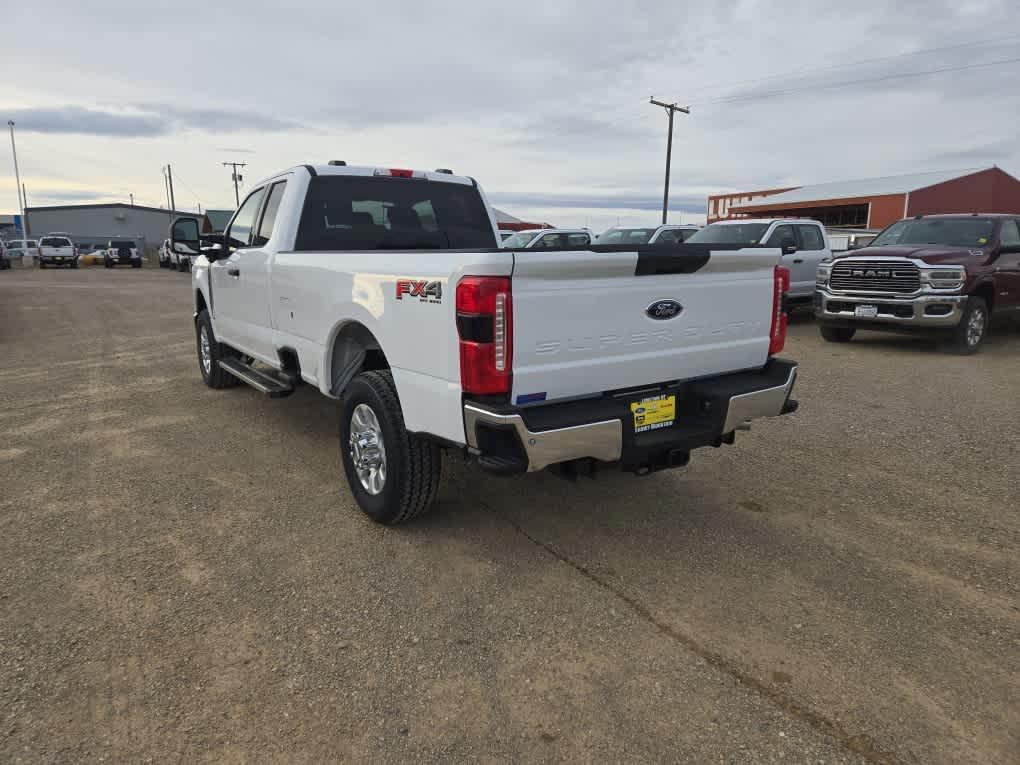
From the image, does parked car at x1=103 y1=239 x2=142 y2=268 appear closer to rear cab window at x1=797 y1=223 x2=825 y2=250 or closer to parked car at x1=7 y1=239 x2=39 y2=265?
parked car at x1=7 y1=239 x2=39 y2=265

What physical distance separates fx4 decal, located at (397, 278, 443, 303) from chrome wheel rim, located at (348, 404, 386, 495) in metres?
0.80

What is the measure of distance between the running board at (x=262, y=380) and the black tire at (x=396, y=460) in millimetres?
1307

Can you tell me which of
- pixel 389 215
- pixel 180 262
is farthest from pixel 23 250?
pixel 389 215

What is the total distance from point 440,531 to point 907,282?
325 inches

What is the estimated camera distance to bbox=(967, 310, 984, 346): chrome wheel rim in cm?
955

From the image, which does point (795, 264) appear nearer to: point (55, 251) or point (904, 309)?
point (904, 309)

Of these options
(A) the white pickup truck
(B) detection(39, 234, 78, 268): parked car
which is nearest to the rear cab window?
(A) the white pickup truck

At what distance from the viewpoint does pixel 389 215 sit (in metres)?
5.26

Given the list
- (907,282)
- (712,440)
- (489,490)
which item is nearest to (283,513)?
(489,490)

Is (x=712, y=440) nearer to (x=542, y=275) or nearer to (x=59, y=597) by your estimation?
(x=542, y=275)

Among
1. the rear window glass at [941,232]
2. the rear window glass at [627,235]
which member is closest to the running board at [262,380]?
the rear window glass at [941,232]

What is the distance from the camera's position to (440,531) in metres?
3.92

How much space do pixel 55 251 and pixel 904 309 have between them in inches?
1590

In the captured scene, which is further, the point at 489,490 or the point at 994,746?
the point at 489,490
